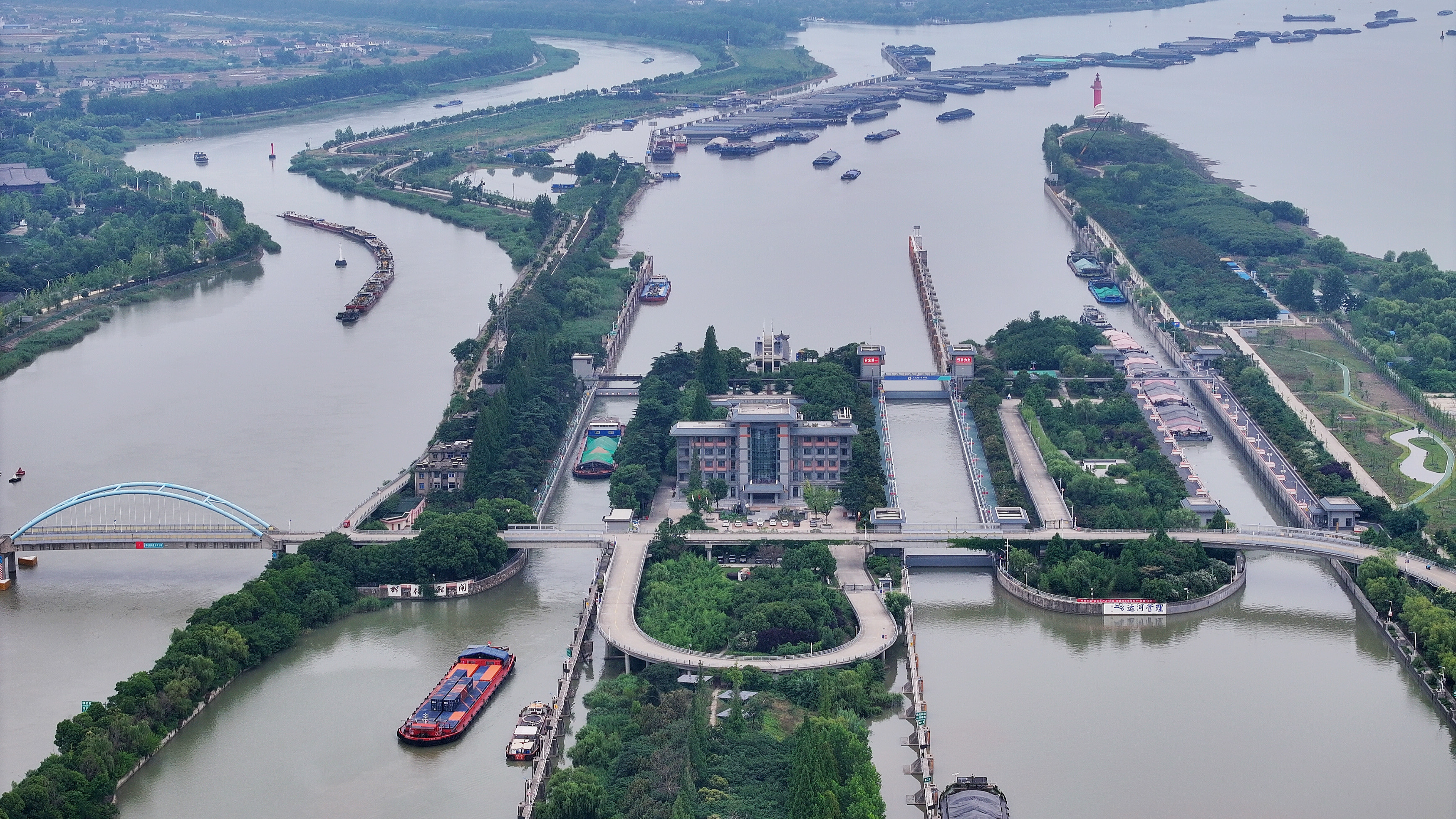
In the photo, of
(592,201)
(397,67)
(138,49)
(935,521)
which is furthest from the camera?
(138,49)

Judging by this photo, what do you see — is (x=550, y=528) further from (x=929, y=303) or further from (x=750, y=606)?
(x=929, y=303)

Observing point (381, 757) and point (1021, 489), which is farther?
point (1021, 489)

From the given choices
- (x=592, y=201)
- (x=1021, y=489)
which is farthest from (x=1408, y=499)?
(x=592, y=201)

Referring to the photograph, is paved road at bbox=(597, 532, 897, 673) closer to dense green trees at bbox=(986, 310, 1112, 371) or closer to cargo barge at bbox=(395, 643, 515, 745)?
cargo barge at bbox=(395, 643, 515, 745)

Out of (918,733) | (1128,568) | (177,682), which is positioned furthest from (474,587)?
(1128,568)

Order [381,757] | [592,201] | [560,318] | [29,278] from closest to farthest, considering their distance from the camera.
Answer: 1. [381,757]
2. [560,318]
3. [29,278]
4. [592,201]

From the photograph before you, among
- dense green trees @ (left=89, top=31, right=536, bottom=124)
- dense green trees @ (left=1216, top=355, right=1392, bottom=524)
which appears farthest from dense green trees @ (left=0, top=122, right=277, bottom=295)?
dense green trees @ (left=1216, top=355, right=1392, bottom=524)

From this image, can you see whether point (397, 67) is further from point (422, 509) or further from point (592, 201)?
point (422, 509)
